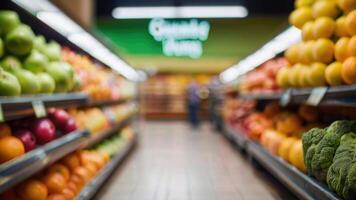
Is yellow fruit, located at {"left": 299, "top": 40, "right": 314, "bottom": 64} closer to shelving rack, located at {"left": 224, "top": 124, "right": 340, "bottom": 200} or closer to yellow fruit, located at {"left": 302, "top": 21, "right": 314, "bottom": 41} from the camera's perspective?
yellow fruit, located at {"left": 302, "top": 21, "right": 314, "bottom": 41}

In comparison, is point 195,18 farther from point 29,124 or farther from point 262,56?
point 29,124

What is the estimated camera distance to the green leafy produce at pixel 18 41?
2791mm

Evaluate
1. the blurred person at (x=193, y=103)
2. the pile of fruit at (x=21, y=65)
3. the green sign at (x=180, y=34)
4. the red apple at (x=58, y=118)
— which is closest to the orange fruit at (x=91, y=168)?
the red apple at (x=58, y=118)

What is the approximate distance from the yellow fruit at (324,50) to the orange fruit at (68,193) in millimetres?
2228

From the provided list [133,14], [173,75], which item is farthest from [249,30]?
[173,75]

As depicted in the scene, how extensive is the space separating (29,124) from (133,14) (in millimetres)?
8081

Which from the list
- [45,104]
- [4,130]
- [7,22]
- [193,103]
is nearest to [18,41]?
[7,22]

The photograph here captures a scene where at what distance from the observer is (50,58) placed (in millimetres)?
3459

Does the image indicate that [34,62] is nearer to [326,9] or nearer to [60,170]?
[60,170]

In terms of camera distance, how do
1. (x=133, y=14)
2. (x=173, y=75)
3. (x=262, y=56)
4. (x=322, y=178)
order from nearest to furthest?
(x=322, y=178) < (x=262, y=56) < (x=133, y=14) < (x=173, y=75)

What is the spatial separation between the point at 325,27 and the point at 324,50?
0.68 feet

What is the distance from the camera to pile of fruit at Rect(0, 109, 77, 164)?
8.07 ft

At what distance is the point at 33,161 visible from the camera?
2570 millimetres

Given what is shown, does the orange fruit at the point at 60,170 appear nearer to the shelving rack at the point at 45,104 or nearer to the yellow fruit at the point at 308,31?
the shelving rack at the point at 45,104
